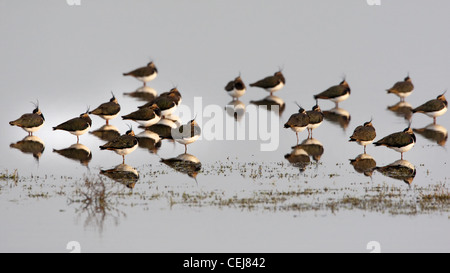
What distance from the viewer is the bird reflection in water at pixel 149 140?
115ft

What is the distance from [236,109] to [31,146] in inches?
489

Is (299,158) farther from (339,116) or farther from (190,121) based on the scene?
(339,116)

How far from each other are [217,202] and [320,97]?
63.1 feet

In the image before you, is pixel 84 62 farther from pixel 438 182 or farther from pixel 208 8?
pixel 438 182

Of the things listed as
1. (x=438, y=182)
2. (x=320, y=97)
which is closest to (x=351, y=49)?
(x=320, y=97)

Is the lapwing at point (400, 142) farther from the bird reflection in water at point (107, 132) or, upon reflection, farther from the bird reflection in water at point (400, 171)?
the bird reflection in water at point (107, 132)

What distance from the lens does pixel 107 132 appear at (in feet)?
125

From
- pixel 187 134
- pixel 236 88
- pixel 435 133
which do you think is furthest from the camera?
pixel 236 88

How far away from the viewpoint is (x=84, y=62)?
60000mm

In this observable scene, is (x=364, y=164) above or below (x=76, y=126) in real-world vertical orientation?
below

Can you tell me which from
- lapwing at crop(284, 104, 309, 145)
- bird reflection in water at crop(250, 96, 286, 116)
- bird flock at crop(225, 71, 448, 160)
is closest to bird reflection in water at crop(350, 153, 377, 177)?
bird flock at crop(225, 71, 448, 160)

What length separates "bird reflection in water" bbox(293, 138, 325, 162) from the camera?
111 ft

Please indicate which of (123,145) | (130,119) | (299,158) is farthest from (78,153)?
(299,158)

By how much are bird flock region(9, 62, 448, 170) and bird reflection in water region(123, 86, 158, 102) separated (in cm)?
6
